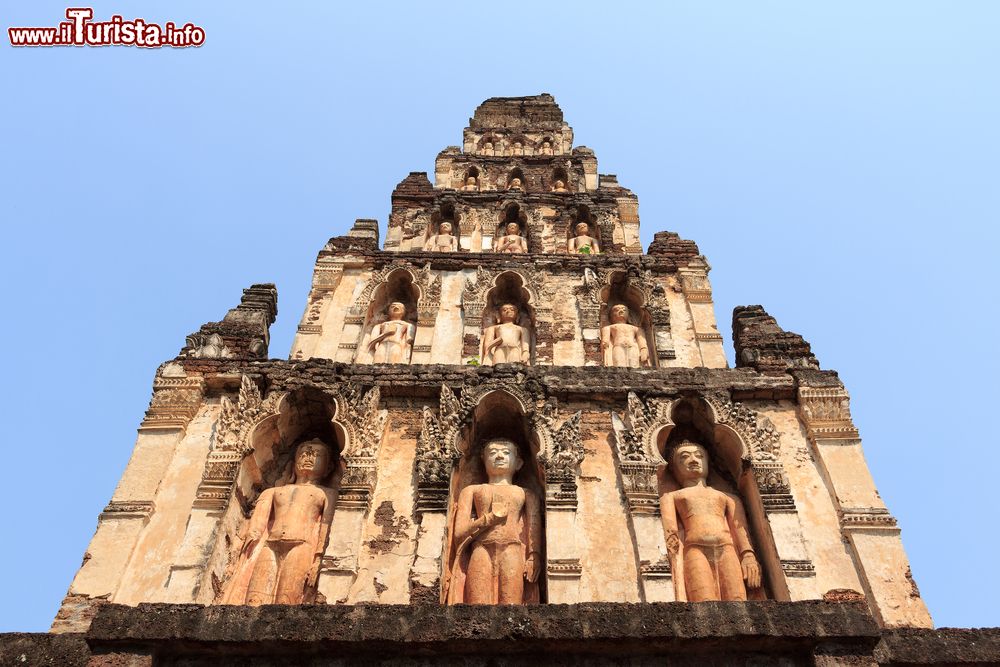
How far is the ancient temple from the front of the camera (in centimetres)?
707

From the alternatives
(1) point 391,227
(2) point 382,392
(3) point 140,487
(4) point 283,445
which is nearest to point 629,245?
(1) point 391,227

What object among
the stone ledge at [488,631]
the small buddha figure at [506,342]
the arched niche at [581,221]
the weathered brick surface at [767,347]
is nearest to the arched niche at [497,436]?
the small buddha figure at [506,342]

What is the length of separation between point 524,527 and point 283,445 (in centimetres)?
334

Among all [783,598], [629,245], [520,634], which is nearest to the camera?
[520,634]

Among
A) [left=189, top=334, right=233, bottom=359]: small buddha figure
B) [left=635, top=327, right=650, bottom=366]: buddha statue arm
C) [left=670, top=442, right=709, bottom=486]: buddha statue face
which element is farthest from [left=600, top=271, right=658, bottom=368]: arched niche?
[left=189, top=334, right=233, bottom=359]: small buddha figure

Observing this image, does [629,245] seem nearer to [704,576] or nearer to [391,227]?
[391,227]

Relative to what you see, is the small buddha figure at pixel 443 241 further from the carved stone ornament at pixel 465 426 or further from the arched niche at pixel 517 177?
the carved stone ornament at pixel 465 426

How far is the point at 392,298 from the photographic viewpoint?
1403 centimetres

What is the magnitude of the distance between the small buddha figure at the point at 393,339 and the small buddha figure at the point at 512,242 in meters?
2.73

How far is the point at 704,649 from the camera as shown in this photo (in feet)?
23.2

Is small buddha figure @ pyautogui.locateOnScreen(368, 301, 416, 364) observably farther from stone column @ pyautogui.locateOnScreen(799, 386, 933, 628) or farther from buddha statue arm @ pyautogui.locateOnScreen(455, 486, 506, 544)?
stone column @ pyautogui.locateOnScreen(799, 386, 933, 628)

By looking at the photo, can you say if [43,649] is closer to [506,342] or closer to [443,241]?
[506,342]

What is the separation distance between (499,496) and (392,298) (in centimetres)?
520

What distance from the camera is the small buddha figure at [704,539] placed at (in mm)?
9023
